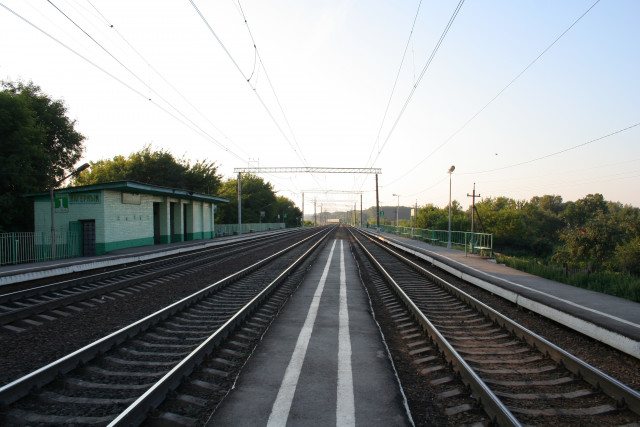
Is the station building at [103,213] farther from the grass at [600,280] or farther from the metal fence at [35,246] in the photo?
the grass at [600,280]

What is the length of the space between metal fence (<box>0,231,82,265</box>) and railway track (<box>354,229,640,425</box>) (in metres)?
18.9

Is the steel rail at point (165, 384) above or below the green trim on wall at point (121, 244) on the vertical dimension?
below

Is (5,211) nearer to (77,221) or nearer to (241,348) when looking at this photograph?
(77,221)

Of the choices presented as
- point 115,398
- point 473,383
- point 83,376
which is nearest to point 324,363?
point 473,383

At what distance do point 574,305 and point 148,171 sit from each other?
4724 centimetres

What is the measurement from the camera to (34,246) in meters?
19.4

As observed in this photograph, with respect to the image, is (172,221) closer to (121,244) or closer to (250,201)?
(121,244)

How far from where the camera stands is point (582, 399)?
171 inches

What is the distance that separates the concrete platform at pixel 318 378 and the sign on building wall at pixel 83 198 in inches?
765

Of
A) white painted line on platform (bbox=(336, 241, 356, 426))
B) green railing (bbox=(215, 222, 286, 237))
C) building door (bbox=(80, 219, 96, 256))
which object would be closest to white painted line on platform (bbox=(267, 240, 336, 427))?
white painted line on platform (bbox=(336, 241, 356, 426))

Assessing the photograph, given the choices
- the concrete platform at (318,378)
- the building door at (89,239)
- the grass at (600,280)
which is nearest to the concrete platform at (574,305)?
the grass at (600,280)

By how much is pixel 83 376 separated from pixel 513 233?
82.8 metres

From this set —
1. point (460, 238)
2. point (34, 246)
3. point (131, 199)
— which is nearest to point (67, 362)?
point (34, 246)

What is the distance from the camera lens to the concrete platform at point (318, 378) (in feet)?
13.0
